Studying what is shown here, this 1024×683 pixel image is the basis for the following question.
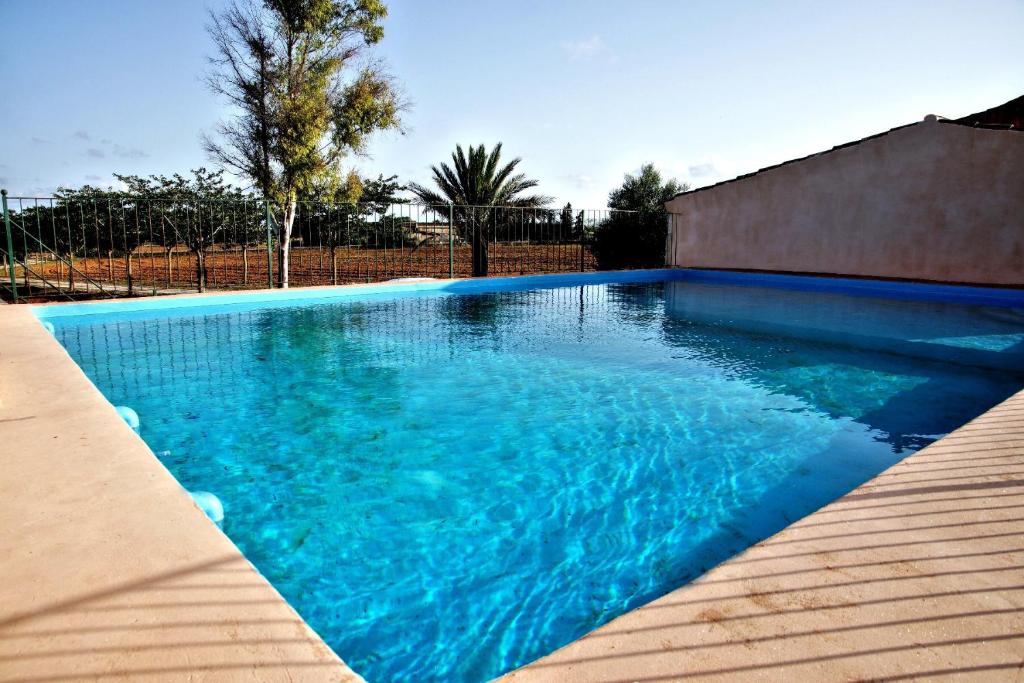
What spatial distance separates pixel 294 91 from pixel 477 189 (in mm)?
5135

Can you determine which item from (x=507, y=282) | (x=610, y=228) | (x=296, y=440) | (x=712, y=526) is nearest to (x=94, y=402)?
(x=296, y=440)

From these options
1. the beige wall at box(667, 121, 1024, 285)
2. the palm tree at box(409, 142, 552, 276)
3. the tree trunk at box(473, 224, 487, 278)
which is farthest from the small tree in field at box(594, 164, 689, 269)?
the tree trunk at box(473, 224, 487, 278)

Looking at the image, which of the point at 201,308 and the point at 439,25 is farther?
the point at 439,25

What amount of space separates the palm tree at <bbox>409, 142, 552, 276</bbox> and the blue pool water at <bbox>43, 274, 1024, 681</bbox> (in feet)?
25.1

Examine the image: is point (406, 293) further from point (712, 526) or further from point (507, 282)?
point (712, 526)

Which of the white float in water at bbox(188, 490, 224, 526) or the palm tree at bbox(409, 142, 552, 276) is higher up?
the palm tree at bbox(409, 142, 552, 276)

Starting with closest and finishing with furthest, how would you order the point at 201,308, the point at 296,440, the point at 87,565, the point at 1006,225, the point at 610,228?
the point at 87,565 → the point at 296,440 → the point at 201,308 → the point at 1006,225 → the point at 610,228

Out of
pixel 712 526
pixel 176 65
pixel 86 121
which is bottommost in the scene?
pixel 712 526

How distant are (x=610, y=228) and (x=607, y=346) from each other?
11.3 m

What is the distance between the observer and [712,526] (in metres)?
2.98

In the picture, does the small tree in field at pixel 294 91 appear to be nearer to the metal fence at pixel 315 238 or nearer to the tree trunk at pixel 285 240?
the tree trunk at pixel 285 240

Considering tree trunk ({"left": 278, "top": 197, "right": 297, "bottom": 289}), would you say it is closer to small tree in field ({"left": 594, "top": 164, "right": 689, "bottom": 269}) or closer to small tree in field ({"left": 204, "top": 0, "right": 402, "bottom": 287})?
small tree in field ({"left": 204, "top": 0, "right": 402, "bottom": 287})

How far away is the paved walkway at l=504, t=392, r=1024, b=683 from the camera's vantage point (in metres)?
1.38

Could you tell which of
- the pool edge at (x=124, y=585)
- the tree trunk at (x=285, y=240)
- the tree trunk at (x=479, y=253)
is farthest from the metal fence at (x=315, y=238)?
the pool edge at (x=124, y=585)
